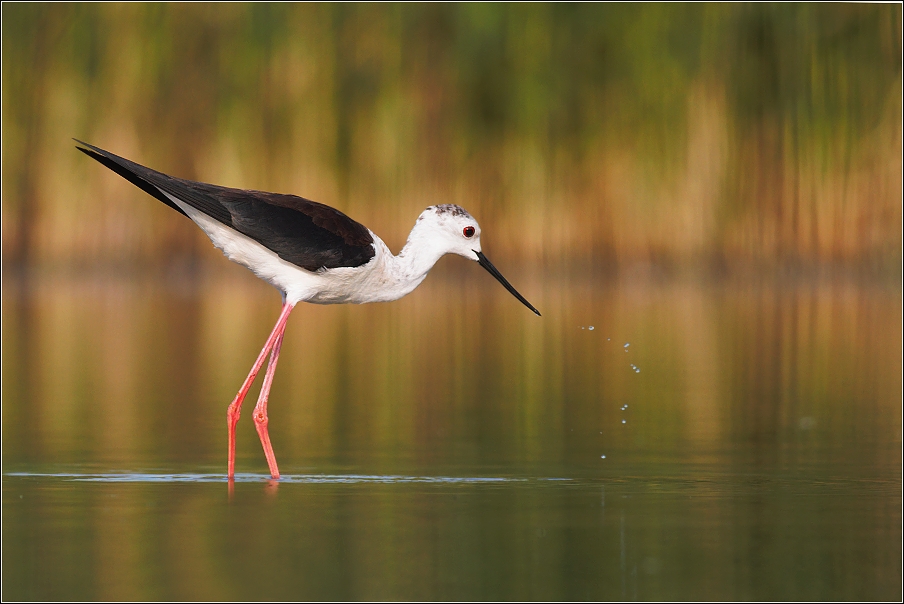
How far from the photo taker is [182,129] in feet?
53.6

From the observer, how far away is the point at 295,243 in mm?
6574

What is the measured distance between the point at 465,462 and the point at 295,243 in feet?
4.09

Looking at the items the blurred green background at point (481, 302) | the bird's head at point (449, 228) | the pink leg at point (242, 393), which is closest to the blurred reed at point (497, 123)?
the blurred green background at point (481, 302)

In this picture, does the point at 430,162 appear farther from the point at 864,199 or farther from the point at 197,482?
the point at 197,482

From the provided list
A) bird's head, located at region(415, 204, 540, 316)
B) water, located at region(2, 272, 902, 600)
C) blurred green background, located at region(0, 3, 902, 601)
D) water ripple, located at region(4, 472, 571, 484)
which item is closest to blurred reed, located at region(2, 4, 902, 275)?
blurred green background, located at region(0, 3, 902, 601)

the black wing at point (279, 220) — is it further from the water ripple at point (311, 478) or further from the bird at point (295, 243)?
the water ripple at point (311, 478)

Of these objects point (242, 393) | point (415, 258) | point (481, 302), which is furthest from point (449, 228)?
point (481, 302)

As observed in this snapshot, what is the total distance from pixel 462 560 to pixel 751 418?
357 centimetres

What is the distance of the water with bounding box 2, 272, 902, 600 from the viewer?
431cm

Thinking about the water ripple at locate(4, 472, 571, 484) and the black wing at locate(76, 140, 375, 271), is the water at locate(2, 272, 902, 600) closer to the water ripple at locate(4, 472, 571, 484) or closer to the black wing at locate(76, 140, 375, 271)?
the water ripple at locate(4, 472, 571, 484)

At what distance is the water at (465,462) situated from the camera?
4309 millimetres

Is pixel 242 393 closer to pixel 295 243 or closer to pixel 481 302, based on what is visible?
pixel 295 243

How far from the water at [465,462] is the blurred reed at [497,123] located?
3.01 m

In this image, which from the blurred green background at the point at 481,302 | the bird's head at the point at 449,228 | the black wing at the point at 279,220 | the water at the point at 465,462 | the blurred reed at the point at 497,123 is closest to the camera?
the water at the point at 465,462
